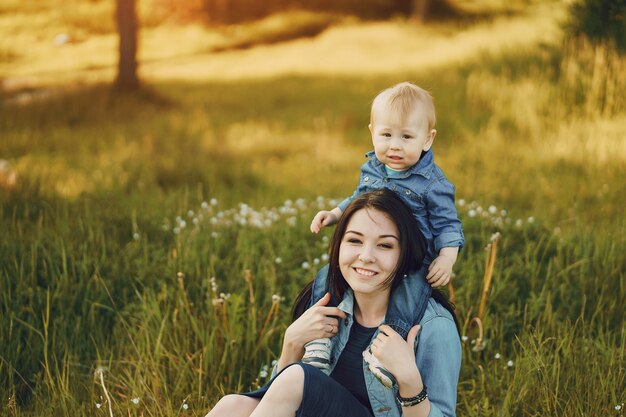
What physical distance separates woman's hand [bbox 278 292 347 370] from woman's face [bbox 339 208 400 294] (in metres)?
0.18

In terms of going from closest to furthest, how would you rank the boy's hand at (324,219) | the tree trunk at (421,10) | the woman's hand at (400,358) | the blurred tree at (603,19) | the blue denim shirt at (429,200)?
the woman's hand at (400,358) → the blue denim shirt at (429,200) → the boy's hand at (324,219) → the blurred tree at (603,19) → the tree trunk at (421,10)

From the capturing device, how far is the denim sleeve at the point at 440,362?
8.76 ft

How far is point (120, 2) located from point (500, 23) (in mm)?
8817

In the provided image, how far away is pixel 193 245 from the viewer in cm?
488

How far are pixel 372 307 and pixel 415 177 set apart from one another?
1.83 feet

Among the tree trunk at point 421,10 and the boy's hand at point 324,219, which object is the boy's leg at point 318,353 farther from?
the tree trunk at point 421,10

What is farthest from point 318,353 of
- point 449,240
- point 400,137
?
point 400,137

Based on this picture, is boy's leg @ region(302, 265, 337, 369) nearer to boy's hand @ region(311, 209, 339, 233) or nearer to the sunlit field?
boy's hand @ region(311, 209, 339, 233)

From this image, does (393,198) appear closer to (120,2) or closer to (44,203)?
(44,203)

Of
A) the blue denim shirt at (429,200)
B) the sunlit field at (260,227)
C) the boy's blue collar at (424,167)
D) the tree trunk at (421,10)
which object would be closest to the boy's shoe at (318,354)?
the blue denim shirt at (429,200)

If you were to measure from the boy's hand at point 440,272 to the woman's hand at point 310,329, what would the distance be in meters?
0.37

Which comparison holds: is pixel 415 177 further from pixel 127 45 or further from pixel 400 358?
pixel 127 45

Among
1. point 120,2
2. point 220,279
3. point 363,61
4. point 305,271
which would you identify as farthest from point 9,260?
point 363,61

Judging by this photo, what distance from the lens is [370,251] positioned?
2.77 m
